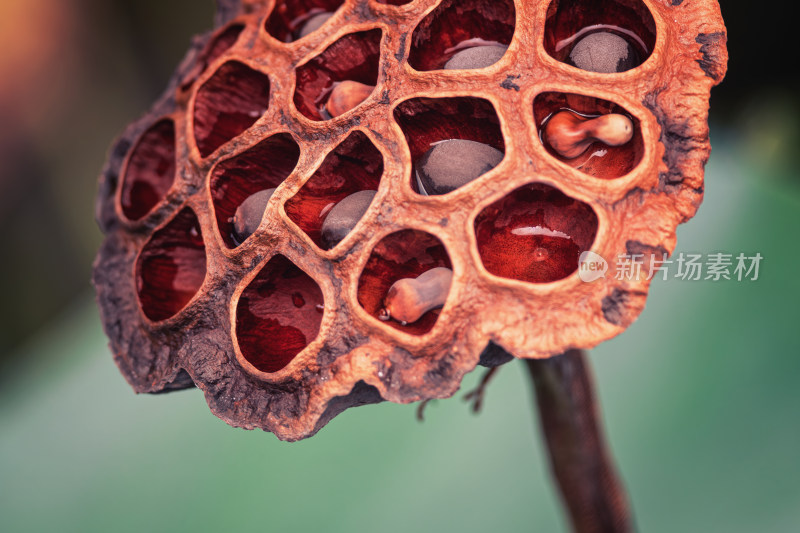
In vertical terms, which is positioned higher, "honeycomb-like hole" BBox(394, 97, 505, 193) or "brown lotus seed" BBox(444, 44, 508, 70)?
"brown lotus seed" BBox(444, 44, 508, 70)

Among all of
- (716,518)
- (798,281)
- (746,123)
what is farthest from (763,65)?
(716,518)

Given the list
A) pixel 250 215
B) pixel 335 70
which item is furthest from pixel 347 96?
pixel 250 215

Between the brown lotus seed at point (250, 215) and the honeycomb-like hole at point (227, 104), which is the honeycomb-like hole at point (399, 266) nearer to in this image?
the brown lotus seed at point (250, 215)

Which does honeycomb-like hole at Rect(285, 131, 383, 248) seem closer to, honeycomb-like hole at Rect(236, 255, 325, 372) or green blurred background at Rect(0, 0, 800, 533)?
honeycomb-like hole at Rect(236, 255, 325, 372)

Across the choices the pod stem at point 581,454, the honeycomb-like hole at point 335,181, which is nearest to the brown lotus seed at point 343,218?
the honeycomb-like hole at point 335,181

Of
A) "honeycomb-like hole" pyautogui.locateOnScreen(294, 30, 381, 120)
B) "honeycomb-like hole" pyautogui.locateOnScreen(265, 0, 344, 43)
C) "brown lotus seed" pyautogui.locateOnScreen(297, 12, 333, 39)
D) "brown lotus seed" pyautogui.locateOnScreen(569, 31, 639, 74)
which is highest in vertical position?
"honeycomb-like hole" pyautogui.locateOnScreen(265, 0, 344, 43)

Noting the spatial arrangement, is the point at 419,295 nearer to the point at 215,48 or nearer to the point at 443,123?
the point at 443,123

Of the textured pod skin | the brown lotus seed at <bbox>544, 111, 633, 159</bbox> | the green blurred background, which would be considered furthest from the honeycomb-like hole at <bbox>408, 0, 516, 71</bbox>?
the green blurred background

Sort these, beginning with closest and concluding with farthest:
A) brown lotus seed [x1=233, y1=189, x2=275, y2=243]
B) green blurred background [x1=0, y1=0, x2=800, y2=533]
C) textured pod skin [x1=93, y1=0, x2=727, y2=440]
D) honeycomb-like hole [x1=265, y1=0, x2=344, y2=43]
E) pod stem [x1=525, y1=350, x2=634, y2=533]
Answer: textured pod skin [x1=93, y1=0, x2=727, y2=440]
brown lotus seed [x1=233, y1=189, x2=275, y2=243]
honeycomb-like hole [x1=265, y1=0, x2=344, y2=43]
pod stem [x1=525, y1=350, x2=634, y2=533]
green blurred background [x1=0, y1=0, x2=800, y2=533]
